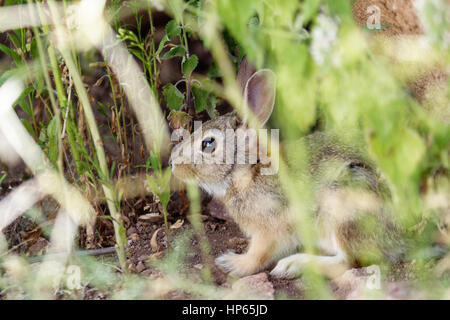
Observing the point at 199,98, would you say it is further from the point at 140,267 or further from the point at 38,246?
the point at 38,246

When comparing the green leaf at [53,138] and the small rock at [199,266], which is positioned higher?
the green leaf at [53,138]

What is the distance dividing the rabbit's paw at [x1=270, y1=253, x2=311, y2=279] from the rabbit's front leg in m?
0.10

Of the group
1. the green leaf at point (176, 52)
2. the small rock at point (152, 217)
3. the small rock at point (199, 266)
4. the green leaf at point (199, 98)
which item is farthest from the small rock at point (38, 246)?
the green leaf at point (176, 52)

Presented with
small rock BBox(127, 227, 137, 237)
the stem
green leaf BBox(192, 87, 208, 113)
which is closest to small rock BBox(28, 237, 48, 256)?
small rock BBox(127, 227, 137, 237)

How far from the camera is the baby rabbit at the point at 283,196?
3.01 metres

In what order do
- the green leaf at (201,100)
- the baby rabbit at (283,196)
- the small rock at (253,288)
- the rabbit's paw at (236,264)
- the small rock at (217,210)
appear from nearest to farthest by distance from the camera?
1. the small rock at (253,288)
2. the baby rabbit at (283,196)
3. the rabbit's paw at (236,264)
4. the green leaf at (201,100)
5. the small rock at (217,210)

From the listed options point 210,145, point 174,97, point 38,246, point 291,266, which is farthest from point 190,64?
point 38,246

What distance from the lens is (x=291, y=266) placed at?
3195 mm

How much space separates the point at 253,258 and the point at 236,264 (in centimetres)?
11

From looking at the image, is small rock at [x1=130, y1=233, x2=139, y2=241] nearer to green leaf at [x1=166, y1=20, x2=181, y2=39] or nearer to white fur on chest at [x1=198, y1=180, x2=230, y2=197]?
white fur on chest at [x1=198, y1=180, x2=230, y2=197]

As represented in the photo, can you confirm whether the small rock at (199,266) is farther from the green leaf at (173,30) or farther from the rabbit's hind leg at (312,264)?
the green leaf at (173,30)

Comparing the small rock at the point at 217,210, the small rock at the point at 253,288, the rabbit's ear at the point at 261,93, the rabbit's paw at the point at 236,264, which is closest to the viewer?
the small rock at the point at 253,288

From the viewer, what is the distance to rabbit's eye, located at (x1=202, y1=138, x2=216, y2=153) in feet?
11.0

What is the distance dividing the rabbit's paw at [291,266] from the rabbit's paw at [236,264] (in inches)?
5.3
